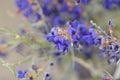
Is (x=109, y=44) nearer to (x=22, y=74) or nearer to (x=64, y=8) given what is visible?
(x=22, y=74)

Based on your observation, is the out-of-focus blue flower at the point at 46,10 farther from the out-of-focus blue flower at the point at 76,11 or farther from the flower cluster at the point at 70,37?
the flower cluster at the point at 70,37

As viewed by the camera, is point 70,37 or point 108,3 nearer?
point 70,37

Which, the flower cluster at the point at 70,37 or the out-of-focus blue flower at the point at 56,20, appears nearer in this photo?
the flower cluster at the point at 70,37

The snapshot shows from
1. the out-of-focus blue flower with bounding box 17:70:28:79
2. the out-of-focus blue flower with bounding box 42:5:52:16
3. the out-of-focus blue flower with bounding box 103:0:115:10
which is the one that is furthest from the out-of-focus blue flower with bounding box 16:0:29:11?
the out-of-focus blue flower with bounding box 17:70:28:79

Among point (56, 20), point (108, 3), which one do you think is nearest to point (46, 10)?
point (56, 20)

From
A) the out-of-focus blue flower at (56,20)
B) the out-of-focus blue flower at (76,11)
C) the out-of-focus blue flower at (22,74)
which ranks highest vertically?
the out-of-focus blue flower at (76,11)

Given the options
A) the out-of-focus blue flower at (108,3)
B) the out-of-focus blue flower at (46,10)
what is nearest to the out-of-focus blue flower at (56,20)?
the out-of-focus blue flower at (46,10)

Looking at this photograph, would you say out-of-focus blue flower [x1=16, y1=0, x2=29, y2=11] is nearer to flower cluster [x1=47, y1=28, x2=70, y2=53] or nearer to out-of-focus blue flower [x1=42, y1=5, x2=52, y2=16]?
out-of-focus blue flower [x1=42, y1=5, x2=52, y2=16]

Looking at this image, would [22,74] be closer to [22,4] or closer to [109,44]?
[109,44]

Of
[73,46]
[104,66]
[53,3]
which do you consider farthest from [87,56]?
[73,46]

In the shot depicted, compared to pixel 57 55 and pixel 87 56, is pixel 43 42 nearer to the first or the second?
pixel 57 55

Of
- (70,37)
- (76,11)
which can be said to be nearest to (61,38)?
(70,37)
